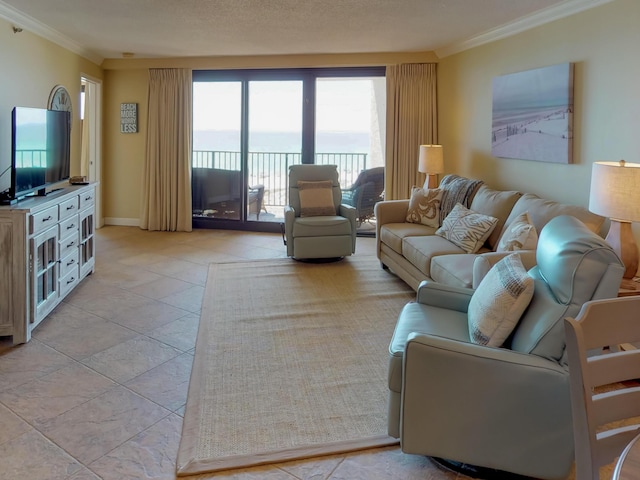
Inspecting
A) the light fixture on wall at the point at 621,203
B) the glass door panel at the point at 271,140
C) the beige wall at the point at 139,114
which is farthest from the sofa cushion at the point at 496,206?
the glass door panel at the point at 271,140

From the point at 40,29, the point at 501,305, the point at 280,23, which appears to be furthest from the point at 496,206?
the point at 40,29

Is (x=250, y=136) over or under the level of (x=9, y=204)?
over

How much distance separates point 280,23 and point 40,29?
7.84ft

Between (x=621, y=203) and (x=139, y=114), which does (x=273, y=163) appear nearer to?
(x=139, y=114)

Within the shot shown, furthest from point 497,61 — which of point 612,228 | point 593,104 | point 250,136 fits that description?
point 250,136

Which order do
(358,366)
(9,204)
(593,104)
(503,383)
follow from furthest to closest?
(593,104), (9,204), (358,366), (503,383)

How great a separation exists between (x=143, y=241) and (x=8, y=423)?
409 cm

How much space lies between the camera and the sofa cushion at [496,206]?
12.6 ft

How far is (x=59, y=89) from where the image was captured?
533cm

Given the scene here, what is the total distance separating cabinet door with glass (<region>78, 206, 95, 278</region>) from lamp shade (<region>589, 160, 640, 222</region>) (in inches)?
152

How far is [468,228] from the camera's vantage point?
384 centimetres

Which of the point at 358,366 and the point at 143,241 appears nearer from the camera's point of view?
the point at 358,366

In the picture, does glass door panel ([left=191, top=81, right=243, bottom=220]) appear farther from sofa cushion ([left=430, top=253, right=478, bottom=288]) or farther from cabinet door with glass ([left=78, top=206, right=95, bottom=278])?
sofa cushion ([left=430, top=253, right=478, bottom=288])

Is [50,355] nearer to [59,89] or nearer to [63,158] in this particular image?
[63,158]
